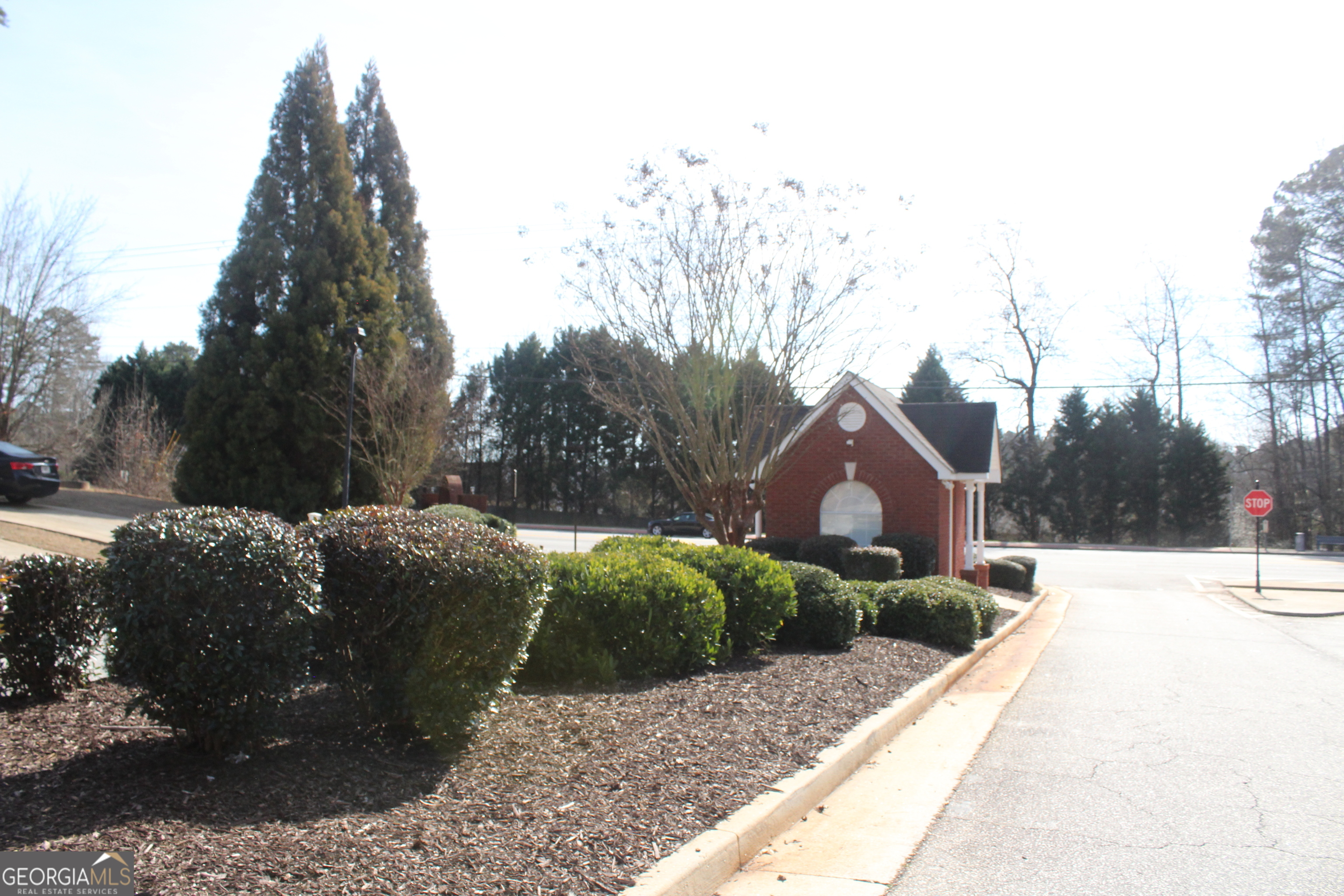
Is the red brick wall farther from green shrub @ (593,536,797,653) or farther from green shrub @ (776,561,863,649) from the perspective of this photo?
green shrub @ (593,536,797,653)

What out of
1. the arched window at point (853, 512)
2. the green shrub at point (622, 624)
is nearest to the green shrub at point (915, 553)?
the arched window at point (853, 512)

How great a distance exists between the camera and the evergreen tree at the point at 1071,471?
165 feet

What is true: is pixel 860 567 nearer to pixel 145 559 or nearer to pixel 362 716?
pixel 362 716

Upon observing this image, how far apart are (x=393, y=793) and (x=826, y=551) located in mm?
14097

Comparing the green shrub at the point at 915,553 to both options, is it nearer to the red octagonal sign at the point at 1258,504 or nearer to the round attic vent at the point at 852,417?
the round attic vent at the point at 852,417

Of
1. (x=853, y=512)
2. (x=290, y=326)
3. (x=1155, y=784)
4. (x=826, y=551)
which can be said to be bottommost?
(x=1155, y=784)

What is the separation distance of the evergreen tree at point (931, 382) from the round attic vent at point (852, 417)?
30921 mm

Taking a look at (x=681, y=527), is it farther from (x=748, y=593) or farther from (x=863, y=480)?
(x=748, y=593)

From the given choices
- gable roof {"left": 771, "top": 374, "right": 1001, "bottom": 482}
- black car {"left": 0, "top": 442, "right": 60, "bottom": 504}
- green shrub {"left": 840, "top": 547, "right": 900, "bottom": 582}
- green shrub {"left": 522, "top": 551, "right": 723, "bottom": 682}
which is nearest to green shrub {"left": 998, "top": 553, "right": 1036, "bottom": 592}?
gable roof {"left": 771, "top": 374, "right": 1001, "bottom": 482}

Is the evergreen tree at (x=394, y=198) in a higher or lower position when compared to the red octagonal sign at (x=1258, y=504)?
higher

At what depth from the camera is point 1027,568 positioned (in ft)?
68.9

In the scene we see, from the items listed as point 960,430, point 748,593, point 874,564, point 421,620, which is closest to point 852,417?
point 960,430

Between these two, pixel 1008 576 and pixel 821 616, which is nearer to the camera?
pixel 821 616

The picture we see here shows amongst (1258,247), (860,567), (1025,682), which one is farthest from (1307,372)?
(1025,682)
